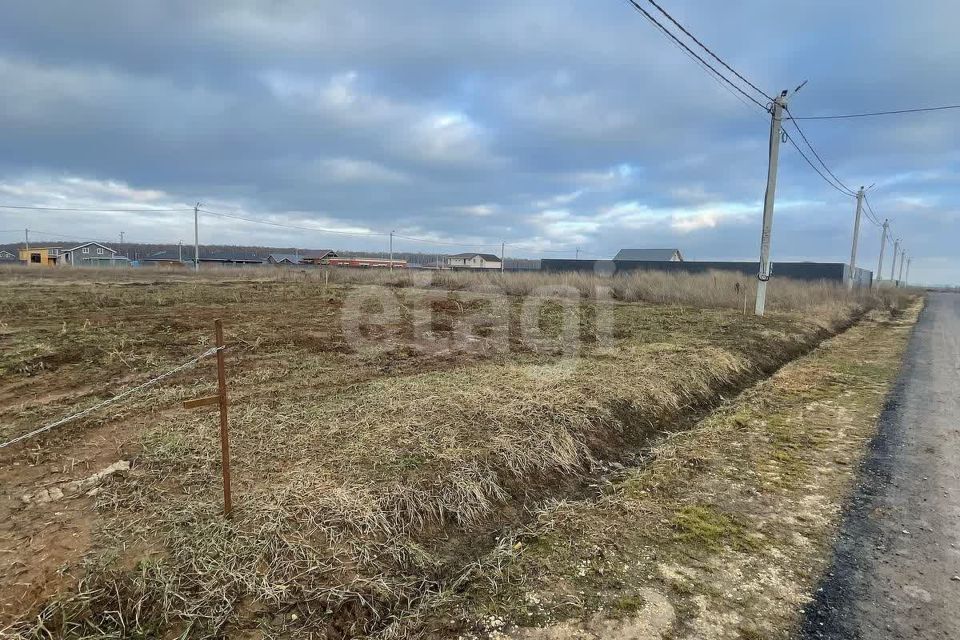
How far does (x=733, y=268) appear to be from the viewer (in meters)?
32.9

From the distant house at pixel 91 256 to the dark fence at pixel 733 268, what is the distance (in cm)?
5465

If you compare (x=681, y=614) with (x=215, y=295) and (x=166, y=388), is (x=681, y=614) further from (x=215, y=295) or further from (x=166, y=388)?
(x=215, y=295)

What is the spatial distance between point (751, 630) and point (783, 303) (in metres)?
18.4

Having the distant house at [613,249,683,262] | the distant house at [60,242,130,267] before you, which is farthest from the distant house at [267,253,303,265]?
the distant house at [613,249,683,262]

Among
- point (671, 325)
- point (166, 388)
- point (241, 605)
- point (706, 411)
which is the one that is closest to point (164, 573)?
point (241, 605)

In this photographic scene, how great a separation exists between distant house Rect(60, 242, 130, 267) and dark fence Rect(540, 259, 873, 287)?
179 ft

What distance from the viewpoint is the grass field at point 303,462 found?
7.27ft

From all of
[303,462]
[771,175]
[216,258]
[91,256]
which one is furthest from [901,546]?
[216,258]

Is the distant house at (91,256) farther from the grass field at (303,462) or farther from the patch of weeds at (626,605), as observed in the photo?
the patch of weeds at (626,605)

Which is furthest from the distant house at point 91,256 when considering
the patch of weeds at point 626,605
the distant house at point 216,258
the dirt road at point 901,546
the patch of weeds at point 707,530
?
the dirt road at point 901,546

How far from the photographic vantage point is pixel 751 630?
6.84 ft

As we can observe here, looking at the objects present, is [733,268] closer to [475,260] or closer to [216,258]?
[475,260]

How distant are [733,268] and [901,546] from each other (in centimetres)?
3438

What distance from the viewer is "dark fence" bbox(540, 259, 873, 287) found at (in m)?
29.7
